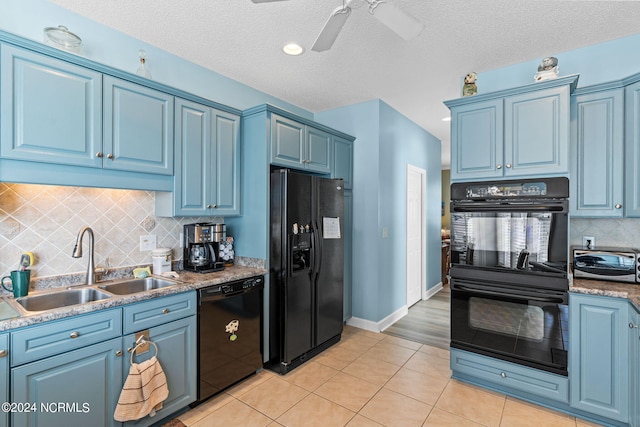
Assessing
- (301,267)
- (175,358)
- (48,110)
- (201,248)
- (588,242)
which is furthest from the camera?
→ (301,267)

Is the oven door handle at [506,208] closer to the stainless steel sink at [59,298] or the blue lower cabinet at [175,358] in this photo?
the blue lower cabinet at [175,358]

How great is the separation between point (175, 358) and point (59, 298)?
0.83 m

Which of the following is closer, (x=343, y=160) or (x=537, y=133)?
(x=537, y=133)

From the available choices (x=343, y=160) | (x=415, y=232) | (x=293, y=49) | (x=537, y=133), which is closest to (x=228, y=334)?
(x=343, y=160)

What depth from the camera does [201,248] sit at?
8.70 ft

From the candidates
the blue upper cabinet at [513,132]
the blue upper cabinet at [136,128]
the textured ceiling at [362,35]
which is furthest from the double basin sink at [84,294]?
the blue upper cabinet at [513,132]

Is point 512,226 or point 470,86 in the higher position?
point 470,86

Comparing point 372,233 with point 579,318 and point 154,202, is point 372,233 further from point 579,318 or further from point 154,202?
point 154,202

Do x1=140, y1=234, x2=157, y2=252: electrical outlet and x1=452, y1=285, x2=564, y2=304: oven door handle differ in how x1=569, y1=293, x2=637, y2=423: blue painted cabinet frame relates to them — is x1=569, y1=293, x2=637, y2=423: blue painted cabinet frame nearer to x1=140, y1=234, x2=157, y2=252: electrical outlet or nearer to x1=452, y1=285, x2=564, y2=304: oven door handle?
x1=452, y1=285, x2=564, y2=304: oven door handle

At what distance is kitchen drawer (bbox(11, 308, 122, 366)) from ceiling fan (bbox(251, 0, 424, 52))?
1890mm

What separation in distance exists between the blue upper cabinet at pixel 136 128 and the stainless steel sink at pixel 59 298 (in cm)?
85

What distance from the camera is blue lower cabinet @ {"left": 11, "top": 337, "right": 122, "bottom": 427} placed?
149cm

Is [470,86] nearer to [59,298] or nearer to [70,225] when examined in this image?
[70,225]

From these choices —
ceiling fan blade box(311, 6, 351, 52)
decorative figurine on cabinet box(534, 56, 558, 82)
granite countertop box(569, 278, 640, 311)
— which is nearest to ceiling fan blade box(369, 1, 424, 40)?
ceiling fan blade box(311, 6, 351, 52)
